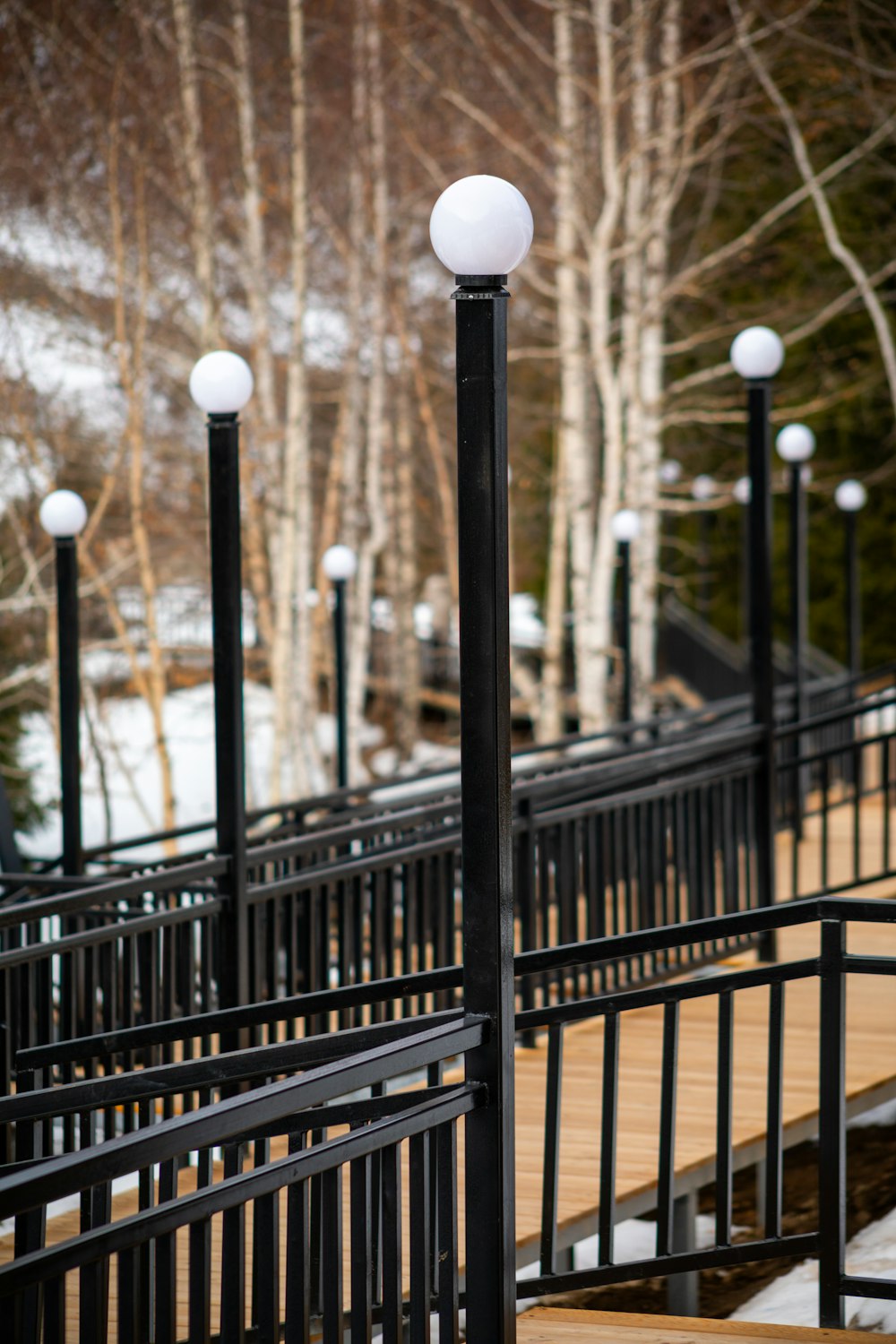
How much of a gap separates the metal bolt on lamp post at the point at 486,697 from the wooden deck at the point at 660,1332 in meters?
0.91

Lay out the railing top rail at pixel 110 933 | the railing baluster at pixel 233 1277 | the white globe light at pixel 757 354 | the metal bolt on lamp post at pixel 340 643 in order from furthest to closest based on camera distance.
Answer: the metal bolt on lamp post at pixel 340 643, the white globe light at pixel 757 354, the railing top rail at pixel 110 933, the railing baluster at pixel 233 1277

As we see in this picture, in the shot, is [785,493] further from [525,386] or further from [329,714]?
[329,714]

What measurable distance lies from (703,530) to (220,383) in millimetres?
14367

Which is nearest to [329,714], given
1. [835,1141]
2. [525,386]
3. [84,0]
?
[525,386]

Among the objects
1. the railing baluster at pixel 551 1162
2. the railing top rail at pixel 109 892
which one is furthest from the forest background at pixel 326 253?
the railing baluster at pixel 551 1162

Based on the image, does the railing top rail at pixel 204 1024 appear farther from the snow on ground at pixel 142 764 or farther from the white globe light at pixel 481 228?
the snow on ground at pixel 142 764

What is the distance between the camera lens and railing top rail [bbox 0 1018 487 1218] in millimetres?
2178

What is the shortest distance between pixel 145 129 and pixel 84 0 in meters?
1.21

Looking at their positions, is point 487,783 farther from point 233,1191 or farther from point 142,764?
point 142,764

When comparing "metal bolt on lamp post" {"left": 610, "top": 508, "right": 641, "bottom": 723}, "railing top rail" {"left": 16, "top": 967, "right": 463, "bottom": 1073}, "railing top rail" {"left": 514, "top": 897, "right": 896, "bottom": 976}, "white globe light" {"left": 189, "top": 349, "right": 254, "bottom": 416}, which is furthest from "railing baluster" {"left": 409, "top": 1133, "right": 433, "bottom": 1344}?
"metal bolt on lamp post" {"left": 610, "top": 508, "right": 641, "bottom": 723}

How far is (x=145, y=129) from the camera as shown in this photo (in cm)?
1430

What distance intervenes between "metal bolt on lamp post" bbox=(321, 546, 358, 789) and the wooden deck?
732 cm

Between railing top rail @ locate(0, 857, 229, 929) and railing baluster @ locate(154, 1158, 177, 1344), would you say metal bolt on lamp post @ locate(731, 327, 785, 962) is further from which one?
railing baluster @ locate(154, 1158, 177, 1344)

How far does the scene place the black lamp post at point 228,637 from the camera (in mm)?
5637
